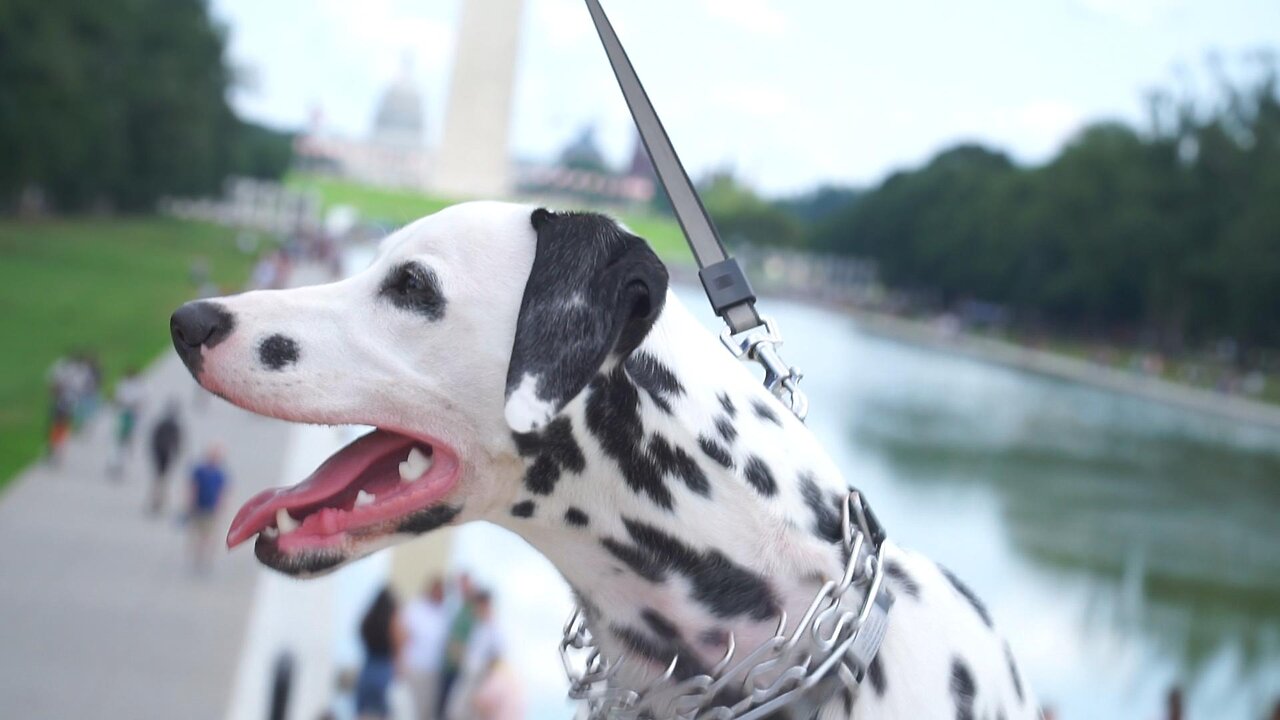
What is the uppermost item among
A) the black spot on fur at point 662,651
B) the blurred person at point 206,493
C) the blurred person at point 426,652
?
the black spot on fur at point 662,651

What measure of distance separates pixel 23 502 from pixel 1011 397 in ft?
163

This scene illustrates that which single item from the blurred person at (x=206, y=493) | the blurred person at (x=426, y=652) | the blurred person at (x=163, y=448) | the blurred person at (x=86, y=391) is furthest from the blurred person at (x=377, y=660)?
the blurred person at (x=86, y=391)

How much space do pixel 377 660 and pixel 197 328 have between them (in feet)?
26.4

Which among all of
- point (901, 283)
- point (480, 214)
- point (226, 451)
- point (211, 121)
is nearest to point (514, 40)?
point (226, 451)

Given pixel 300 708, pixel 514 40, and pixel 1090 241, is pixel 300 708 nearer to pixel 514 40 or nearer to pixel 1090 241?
pixel 514 40

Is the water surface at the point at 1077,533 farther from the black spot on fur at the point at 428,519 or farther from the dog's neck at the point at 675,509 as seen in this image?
the black spot on fur at the point at 428,519

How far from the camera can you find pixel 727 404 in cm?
210

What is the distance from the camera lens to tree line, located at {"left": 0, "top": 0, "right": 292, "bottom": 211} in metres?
55.4

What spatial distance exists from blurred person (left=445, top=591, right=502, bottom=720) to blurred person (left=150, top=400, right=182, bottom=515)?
31.5 feet

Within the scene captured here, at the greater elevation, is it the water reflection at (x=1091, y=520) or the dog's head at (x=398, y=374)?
the dog's head at (x=398, y=374)

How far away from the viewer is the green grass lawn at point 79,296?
3147cm

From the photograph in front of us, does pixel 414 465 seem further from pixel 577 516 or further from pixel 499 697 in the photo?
pixel 499 697

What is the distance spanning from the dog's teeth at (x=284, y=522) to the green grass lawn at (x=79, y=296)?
21.6 metres

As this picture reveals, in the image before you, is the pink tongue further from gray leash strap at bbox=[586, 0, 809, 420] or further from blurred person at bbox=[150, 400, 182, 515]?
blurred person at bbox=[150, 400, 182, 515]
